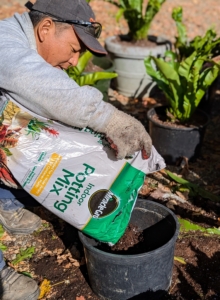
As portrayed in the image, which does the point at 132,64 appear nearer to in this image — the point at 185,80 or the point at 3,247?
the point at 185,80

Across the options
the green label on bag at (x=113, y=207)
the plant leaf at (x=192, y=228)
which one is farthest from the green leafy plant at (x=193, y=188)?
the green label on bag at (x=113, y=207)

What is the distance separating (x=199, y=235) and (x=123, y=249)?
24.3 inches

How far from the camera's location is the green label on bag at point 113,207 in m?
2.21

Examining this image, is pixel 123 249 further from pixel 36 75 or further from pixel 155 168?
pixel 36 75

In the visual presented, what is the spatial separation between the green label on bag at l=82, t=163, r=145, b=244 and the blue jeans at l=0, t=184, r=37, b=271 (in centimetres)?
65

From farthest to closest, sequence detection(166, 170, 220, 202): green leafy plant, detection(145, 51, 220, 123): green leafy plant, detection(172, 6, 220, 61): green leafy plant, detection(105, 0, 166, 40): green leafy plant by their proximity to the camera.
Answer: detection(105, 0, 166, 40): green leafy plant
detection(172, 6, 220, 61): green leafy plant
detection(145, 51, 220, 123): green leafy plant
detection(166, 170, 220, 202): green leafy plant

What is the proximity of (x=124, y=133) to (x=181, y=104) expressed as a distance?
1.83 metres

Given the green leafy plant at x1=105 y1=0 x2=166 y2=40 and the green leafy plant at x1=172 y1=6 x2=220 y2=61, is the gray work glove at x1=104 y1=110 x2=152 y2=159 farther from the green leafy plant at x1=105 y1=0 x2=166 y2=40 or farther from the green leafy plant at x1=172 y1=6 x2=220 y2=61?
the green leafy plant at x1=105 y1=0 x2=166 y2=40

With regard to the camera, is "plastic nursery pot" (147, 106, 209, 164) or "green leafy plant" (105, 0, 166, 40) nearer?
"plastic nursery pot" (147, 106, 209, 164)

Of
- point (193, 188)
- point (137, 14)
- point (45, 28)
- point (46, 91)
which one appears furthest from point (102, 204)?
point (137, 14)

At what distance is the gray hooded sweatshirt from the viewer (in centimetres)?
188

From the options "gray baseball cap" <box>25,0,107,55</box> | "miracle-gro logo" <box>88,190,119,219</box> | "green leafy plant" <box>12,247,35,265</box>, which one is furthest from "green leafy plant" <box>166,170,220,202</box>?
"gray baseball cap" <box>25,0,107,55</box>

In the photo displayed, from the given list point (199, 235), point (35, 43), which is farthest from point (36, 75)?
point (199, 235)

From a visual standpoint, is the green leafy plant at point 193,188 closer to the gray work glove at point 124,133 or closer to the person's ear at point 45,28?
the gray work glove at point 124,133
